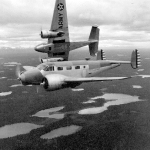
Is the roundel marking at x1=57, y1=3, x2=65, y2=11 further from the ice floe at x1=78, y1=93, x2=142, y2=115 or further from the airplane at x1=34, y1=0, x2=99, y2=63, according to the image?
the ice floe at x1=78, y1=93, x2=142, y2=115

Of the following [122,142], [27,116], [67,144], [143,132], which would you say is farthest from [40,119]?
[143,132]

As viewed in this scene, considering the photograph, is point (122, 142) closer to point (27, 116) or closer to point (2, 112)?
point (27, 116)

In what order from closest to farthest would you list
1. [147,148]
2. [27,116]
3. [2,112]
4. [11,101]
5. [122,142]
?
[147,148]
[122,142]
[27,116]
[2,112]
[11,101]

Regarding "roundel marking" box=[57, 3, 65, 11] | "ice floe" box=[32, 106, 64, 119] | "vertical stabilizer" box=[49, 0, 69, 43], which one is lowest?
"ice floe" box=[32, 106, 64, 119]

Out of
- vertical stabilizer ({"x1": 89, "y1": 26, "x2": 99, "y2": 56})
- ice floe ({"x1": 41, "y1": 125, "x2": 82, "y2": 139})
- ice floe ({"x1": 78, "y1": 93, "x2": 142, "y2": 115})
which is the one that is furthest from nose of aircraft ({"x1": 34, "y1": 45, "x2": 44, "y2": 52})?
ice floe ({"x1": 78, "y1": 93, "x2": 142, "y2": 115})

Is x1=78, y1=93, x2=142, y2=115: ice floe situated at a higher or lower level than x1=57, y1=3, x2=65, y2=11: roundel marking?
lower

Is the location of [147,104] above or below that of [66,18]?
below

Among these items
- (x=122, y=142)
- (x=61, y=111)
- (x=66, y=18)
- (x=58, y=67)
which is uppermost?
(x=66, y=18)
